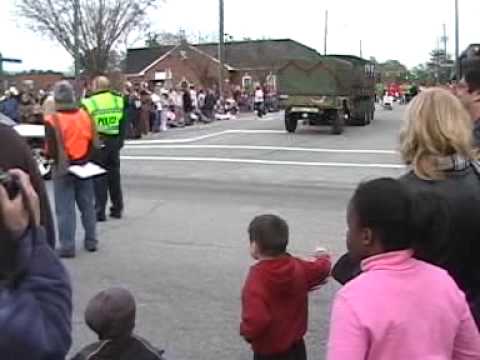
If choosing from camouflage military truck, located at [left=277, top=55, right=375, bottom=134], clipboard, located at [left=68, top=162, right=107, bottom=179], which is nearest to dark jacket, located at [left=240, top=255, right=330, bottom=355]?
clipboard, located at [left=68, top=162, right=107, bottom=179]

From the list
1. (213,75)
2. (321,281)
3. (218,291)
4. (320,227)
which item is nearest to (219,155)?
(320,227)

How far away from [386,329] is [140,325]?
3941 mm

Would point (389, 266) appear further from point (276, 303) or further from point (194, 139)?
point (194, 139)

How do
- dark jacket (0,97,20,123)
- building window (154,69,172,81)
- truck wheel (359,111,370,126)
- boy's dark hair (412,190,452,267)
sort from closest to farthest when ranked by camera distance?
boy's dark hair (412,190,452,267)
dark jacket (0,97,20,123)
truck wheel (359,111,370,126)
building window (154,69,172,81)

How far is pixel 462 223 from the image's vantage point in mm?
3182

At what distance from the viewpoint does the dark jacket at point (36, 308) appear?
6.38ft

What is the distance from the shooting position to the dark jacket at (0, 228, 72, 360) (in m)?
1.94

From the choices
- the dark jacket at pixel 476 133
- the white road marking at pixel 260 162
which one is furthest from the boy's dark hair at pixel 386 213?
the white road marking at pixel 260 162

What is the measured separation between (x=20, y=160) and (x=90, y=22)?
52.1m

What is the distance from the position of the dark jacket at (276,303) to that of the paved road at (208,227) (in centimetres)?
137

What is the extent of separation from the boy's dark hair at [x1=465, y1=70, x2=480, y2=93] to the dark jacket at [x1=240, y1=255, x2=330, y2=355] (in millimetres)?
1256

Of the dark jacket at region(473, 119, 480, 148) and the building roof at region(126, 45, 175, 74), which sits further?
the building roof at region(126, 45, 175, 74)

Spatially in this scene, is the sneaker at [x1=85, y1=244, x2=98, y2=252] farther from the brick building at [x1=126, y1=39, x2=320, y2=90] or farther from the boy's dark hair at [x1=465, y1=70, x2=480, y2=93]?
the brick building at [x1=126, y1=39, x2=320, y2=90]

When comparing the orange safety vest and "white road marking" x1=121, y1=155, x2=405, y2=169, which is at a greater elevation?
the orange safety vest
